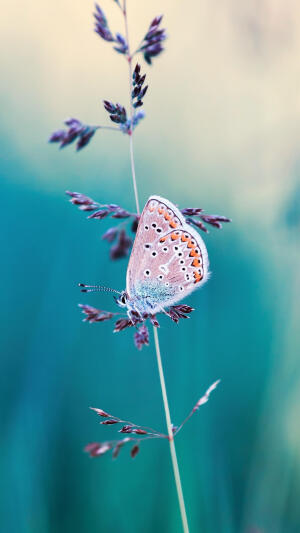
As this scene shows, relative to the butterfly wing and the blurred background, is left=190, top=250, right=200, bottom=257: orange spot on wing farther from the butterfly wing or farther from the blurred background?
the blurred background

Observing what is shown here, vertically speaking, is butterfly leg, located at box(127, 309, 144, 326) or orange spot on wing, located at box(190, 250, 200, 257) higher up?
orange spot on wing, located at box(190, 250, 200, 257)

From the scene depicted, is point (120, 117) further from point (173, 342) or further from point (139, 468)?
point (139, 468)

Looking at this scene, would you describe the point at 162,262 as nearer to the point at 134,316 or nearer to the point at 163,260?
the point at 163,260

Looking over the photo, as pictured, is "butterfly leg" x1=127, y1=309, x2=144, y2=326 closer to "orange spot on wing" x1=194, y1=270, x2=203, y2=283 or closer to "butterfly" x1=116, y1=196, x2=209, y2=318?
"butterfly" x1=116, y1=196, x2=209, y2=318

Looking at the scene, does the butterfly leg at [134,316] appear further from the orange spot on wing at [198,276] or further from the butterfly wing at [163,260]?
the orange spot on wing at [198,276]

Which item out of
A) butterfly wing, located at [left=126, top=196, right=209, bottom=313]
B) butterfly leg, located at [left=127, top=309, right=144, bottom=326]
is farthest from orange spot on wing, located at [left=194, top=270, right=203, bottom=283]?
butterfly leg, located at [left=127, top=309, right=144, bottom=326]

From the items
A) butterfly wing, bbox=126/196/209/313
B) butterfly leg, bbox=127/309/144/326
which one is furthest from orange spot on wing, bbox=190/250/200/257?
butterfly leg, bbox=127/309/144/326

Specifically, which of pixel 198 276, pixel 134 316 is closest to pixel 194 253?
pixel 198 276

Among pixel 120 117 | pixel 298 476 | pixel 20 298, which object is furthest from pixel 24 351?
pixel 298 476
